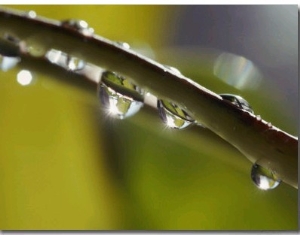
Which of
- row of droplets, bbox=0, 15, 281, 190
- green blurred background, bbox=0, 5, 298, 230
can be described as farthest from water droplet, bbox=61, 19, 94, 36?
green blurred background, bbox=0, 5, 298, 230

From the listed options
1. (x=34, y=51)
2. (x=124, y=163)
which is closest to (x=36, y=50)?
(x=34, y=51)

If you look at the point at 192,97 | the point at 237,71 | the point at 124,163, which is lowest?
the point at 192,97

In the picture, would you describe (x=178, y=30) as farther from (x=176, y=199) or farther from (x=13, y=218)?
(x=13, y=218)

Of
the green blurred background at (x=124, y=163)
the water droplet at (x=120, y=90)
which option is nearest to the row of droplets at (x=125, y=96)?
the water droplet at (x=120, y=90)

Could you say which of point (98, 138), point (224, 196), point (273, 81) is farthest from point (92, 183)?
point (273, 81)

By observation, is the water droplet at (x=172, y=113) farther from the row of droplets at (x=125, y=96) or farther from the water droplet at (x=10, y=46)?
the water droplet at (x=10, y=46)

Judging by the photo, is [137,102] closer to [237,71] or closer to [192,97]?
[192,97]

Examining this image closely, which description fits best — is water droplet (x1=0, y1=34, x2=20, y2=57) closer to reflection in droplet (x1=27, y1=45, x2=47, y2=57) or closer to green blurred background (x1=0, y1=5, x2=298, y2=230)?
reflection in droplet (x1=27, y1=45, x2=47, y2=57)

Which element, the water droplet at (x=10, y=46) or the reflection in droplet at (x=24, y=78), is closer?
the water droplet at (x=10, y=46)
